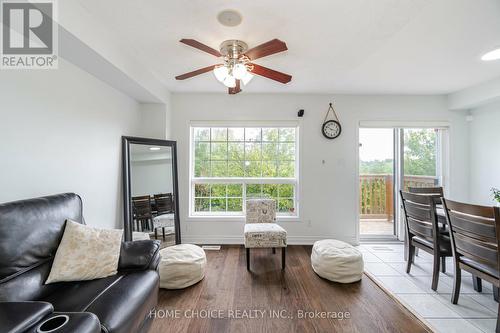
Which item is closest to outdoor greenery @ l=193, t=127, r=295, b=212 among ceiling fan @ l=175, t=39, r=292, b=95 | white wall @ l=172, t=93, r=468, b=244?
white wall @ l=172, t=93, r=468, b=244

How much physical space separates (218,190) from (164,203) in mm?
887

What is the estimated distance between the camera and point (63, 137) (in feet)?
6.33

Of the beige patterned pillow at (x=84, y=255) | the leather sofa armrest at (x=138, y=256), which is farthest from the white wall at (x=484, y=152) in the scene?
the beige patterned pillow at (x=84, y=255)

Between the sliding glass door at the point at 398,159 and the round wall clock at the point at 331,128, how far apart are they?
25.2 inches

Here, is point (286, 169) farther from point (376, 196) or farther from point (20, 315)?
point (20, 315)

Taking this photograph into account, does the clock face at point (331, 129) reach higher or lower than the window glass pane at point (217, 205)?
higher

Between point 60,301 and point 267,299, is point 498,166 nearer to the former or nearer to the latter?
Result: point 267,299

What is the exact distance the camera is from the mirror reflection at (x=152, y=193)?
112 inches

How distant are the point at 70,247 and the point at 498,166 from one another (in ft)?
17.2

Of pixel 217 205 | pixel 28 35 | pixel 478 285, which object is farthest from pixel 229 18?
pixel 478 285

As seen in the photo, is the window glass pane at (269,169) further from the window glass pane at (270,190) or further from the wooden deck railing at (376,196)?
the wooden deck railing at (376,196)

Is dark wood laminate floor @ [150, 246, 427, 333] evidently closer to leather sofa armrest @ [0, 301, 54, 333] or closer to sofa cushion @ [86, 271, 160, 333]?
sofa cushion @ [86, 271, 160, 333]

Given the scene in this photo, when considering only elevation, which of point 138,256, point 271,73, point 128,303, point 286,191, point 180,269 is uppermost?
point 271,73

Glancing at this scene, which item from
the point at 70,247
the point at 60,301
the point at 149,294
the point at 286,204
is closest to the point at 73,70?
the point at 70,247
